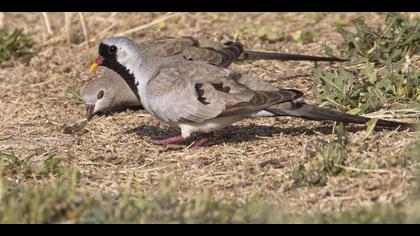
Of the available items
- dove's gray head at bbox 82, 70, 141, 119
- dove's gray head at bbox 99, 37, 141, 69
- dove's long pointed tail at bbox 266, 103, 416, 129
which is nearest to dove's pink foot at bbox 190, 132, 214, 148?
dove's long pointed tail at bbox 266, 103, 416, 129

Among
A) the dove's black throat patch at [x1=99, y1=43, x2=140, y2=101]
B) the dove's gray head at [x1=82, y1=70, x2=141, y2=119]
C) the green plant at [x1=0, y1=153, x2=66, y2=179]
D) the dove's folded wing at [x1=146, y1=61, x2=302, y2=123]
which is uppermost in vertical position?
the dove's black throat patch at [x1=99, y1=43, x2=140, y2=101]

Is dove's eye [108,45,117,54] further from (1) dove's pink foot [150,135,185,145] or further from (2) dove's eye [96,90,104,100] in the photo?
(2) dove's eye [96,90,104,100]

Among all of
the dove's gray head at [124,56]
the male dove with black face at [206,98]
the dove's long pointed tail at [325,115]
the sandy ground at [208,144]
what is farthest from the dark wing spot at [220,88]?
the dove's gray head at [124,56]

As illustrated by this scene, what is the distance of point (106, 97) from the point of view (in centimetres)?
781

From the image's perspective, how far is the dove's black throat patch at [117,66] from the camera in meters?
6.80

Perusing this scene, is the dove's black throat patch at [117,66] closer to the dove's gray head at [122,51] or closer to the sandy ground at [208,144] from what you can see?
the dove's gray head at [122,51]

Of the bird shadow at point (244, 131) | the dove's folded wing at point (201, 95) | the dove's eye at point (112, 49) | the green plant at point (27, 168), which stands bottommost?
the bird shadow at point (244, 131)

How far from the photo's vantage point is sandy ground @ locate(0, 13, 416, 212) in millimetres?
5262

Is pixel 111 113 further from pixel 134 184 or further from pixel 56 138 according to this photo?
pixel 134 184

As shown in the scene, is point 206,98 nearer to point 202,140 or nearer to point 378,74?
point 202,140

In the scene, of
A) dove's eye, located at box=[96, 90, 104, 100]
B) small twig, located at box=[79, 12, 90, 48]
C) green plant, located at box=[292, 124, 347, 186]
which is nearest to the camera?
green plant, located at box=[292, 124, 347, 186]

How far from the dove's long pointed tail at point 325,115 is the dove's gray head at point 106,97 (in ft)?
6.26
